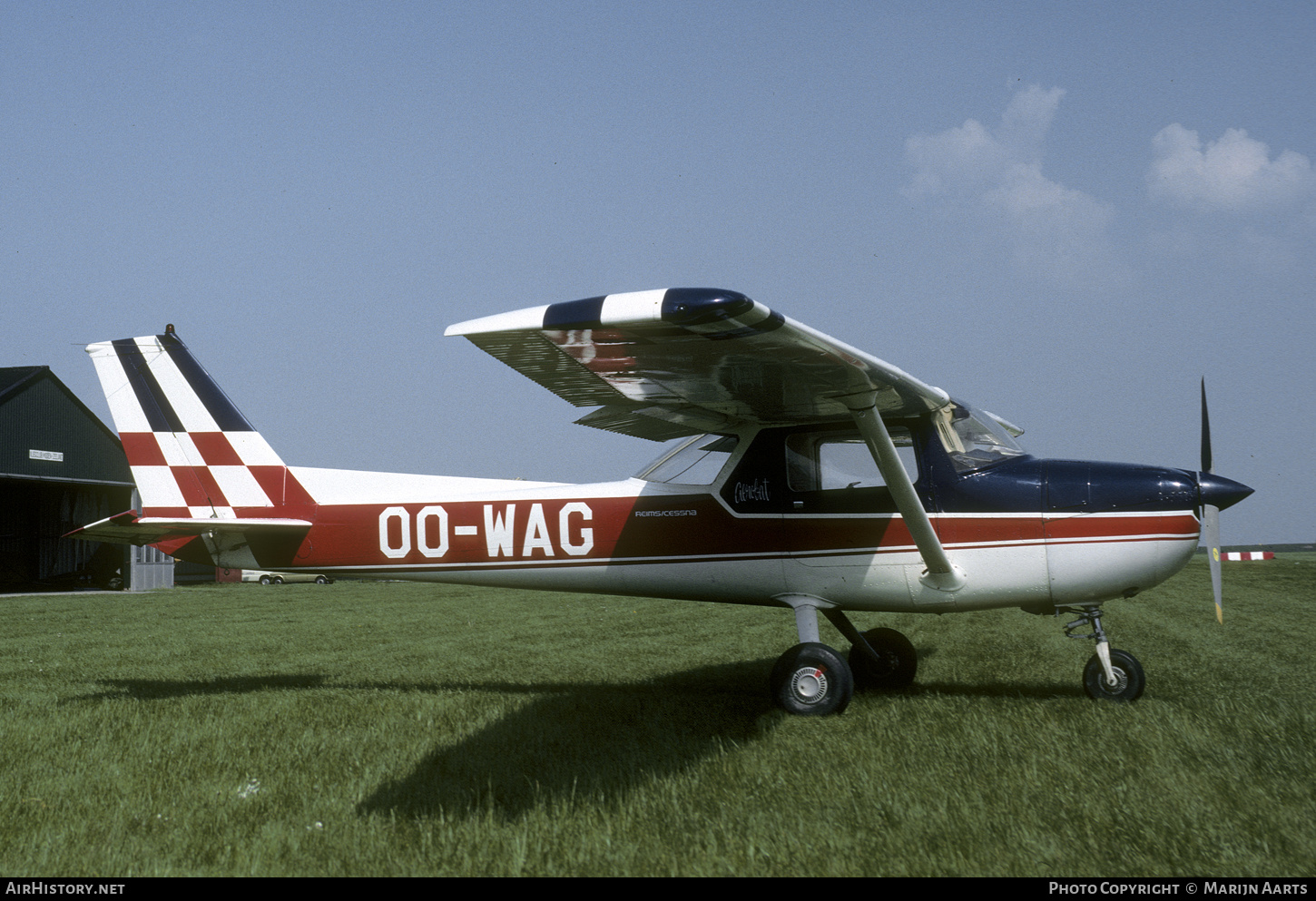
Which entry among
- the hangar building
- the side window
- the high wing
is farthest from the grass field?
the hangar building

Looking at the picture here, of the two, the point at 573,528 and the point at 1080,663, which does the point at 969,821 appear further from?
the point at 1080,663

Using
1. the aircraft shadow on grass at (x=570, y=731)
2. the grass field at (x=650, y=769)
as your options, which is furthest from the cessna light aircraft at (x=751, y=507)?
the grass field at (x=650, y=769)

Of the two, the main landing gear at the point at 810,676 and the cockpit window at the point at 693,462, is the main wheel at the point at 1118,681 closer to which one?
the main landing gear at the point at 810,676

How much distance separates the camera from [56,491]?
1560 inches

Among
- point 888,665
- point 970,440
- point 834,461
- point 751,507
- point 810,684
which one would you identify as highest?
point 970,440

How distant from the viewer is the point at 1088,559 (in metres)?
6.62

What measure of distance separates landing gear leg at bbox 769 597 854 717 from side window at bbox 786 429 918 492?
130 centimetres

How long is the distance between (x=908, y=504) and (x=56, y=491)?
143ft

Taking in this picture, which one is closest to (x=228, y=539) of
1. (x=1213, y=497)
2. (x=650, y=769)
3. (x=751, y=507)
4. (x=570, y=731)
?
(x=570, y=731)

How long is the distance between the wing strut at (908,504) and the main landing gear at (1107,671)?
91 cm

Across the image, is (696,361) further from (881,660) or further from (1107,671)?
(1107,671)

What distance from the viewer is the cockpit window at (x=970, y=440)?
276 inches

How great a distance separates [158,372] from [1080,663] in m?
9.43

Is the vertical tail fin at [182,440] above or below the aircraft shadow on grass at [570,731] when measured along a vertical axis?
above
